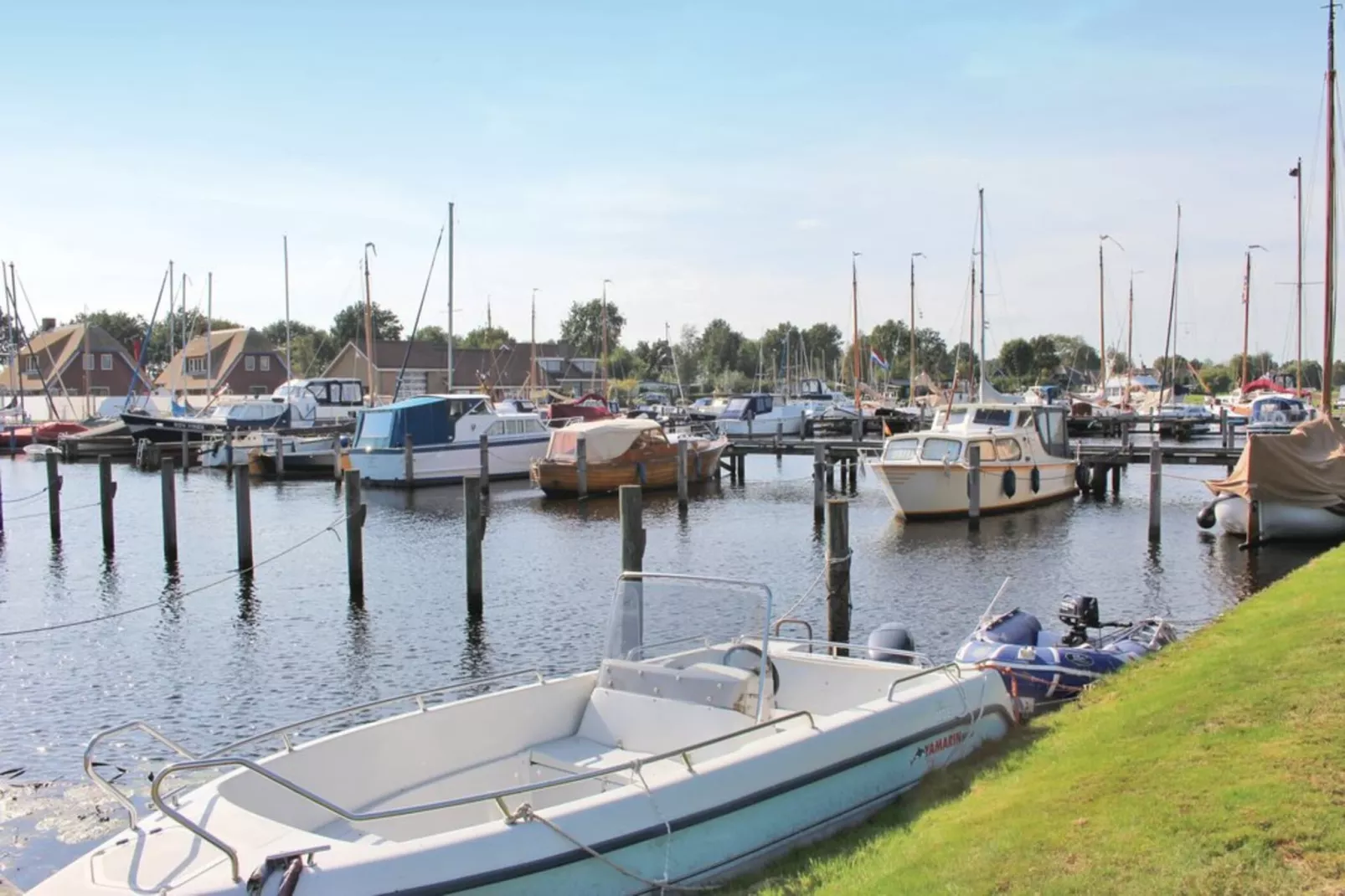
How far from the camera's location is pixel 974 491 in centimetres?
2986

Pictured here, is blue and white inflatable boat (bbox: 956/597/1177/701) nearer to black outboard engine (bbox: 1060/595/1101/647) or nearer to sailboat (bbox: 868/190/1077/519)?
black outboard engine (bbox: 1060/595/1101/647)

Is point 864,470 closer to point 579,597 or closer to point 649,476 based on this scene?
point 649,476

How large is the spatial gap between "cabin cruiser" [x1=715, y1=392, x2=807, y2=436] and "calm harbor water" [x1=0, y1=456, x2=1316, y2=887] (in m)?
26.3

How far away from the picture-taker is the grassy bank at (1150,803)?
5988 mm

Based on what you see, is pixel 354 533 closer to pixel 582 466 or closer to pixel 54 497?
pixel 54 497

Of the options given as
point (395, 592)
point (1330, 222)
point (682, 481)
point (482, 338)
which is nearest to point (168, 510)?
point (395, 592)

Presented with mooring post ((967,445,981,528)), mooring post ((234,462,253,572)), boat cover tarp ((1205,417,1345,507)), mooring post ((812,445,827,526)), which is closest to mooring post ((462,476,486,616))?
mooring post ((234,462,253,572))

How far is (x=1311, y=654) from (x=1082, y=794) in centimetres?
342

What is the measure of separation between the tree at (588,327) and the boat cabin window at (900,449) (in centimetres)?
12130

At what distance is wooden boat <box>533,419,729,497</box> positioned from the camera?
38.3m

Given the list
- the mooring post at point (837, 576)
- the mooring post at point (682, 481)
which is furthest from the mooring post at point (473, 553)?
the mooring post at point (682, 481)

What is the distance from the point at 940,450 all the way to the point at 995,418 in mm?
2874

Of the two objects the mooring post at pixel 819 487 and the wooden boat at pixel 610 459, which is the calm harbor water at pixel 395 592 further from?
the wooden boat at pixel 610 459

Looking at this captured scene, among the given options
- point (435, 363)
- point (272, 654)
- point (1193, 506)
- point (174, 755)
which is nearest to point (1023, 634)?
point (174, 755)
